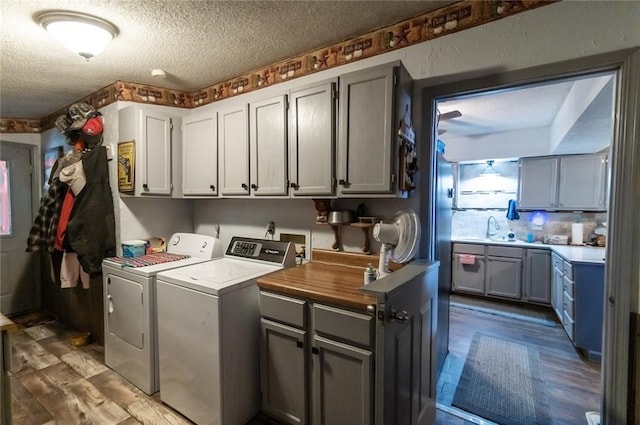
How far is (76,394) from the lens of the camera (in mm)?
2240

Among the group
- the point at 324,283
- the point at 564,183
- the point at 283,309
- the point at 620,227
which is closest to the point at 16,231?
the point at 283,309

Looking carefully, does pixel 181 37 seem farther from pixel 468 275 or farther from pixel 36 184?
pixel 468 275

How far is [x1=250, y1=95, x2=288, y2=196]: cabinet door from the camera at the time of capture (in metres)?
2.14

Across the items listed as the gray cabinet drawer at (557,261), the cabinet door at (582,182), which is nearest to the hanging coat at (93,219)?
the gray cabinet drawer at (557,261)

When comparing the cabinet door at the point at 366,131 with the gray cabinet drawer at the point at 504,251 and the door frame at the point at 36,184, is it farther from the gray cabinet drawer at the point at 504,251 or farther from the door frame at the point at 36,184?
the door frame at the point at 36,184

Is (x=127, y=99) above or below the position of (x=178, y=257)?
above

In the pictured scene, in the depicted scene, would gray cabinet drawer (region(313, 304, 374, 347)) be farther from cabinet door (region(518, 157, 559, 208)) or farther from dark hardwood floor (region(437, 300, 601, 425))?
cabinet door (region(518, 157, 559, 208))

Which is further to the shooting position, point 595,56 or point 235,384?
point 235,384

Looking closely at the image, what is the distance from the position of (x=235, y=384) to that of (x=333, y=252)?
1.06m

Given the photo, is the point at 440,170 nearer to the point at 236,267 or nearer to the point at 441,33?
the point at 441,33

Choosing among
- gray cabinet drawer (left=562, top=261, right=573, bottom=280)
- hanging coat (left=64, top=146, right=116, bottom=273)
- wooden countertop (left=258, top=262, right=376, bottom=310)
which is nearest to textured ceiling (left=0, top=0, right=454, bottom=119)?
hanging coat (left=64, top=146, right=116, bottom=273)

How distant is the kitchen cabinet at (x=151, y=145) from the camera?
261 cm

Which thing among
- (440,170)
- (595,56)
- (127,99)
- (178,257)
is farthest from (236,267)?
(595,56)

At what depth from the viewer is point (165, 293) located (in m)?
2.05
